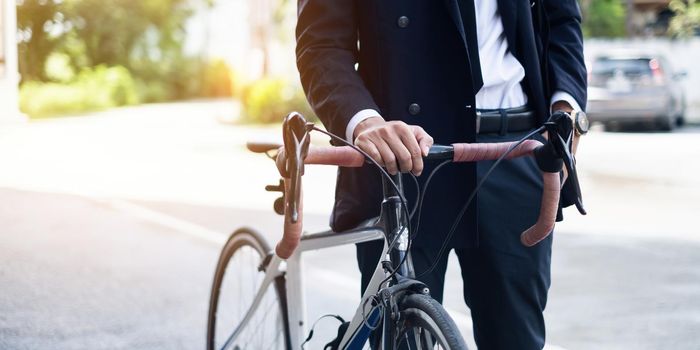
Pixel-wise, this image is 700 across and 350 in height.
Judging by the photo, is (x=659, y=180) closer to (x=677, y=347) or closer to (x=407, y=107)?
(x=677, y=347)

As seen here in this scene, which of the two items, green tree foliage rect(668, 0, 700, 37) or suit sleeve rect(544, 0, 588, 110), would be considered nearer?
suit sleeve rect(544, 0, 588, 110)

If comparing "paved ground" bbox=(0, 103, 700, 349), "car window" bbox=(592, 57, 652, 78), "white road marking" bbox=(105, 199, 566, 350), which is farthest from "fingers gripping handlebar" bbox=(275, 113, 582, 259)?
"car window" bbox=(592, 57, 652, 78)

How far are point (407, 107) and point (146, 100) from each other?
132 ft

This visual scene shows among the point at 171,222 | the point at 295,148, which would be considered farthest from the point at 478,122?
the point at 171,222

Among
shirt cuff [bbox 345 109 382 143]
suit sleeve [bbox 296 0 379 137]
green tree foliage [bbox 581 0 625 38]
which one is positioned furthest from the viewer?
green tree foliage [bbox 581 0 625 38]

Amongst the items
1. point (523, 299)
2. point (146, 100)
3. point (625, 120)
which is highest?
point (523, 299)

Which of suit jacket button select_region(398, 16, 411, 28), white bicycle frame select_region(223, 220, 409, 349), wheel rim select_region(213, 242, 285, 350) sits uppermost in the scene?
suit jacket button select_region(398, 16, 411, 28)

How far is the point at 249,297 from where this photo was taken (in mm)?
4324

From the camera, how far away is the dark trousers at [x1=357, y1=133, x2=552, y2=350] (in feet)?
8.88

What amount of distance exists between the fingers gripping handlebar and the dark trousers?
12.8 inches

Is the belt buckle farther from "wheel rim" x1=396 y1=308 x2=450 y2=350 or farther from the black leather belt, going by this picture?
"wheel rim" x1=396 y1=308 x2=450 y2=350

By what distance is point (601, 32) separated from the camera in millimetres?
38156

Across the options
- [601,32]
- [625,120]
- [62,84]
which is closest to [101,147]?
[625,120]

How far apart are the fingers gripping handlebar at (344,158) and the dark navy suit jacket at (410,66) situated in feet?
0.95
